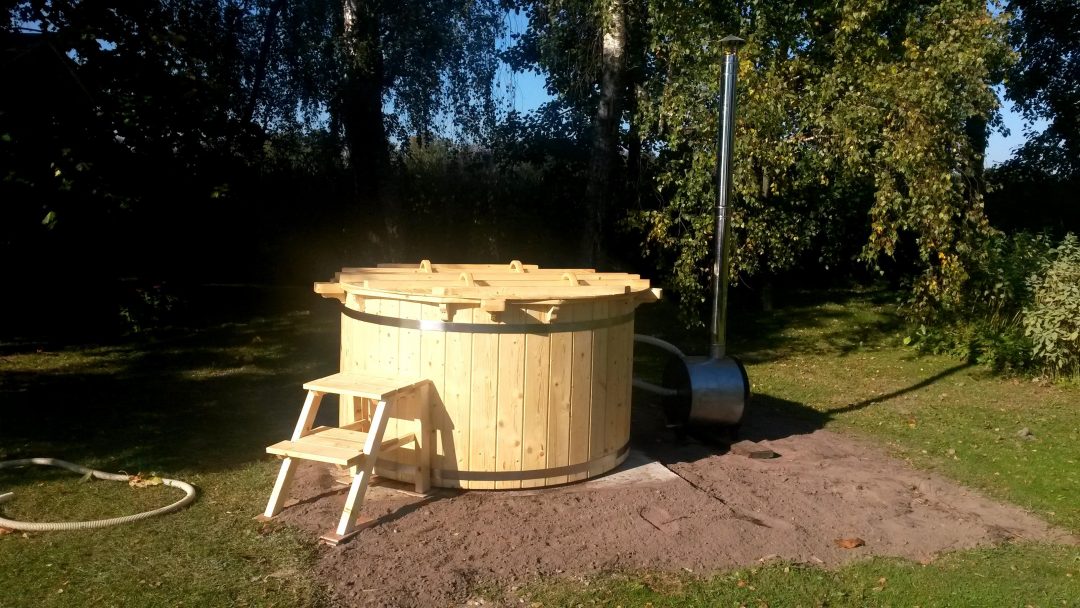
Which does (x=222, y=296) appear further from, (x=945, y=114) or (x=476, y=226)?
(x=945, y=114)

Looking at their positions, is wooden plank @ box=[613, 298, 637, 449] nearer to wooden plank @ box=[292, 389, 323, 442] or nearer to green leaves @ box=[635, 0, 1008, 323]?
wooden plank @ box=[292, 389, 323, 442]

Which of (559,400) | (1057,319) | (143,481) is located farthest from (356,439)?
(1057,319)

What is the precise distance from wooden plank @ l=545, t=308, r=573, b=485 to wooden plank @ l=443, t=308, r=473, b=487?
1.73 feet

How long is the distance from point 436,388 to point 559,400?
79 centimetres

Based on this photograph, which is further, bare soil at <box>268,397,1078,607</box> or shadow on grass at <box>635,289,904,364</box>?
shadow on grass at <box>635,289,904,364</box>

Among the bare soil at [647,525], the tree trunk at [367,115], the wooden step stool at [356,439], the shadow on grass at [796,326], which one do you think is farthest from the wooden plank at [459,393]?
the tree trunk at [367,115]

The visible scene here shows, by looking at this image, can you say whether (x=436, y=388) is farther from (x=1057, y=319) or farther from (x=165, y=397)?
(x=1057, y=319)

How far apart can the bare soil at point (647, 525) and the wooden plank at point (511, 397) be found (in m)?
0.27

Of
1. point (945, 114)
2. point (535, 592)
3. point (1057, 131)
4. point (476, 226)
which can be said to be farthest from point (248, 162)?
point (1057, 131)

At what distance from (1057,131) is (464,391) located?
808 inches

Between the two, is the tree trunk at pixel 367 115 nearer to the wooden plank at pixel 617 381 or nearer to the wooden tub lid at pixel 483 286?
the wooden tub lid at pixel 483 286

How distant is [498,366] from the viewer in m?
5.52

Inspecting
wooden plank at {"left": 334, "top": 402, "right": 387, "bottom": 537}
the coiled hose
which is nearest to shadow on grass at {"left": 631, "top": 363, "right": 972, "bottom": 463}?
wooden plank at {"left": 334, "top": 402, "right": 387, "bottom": 537}

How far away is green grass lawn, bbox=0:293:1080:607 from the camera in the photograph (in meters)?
4.41
